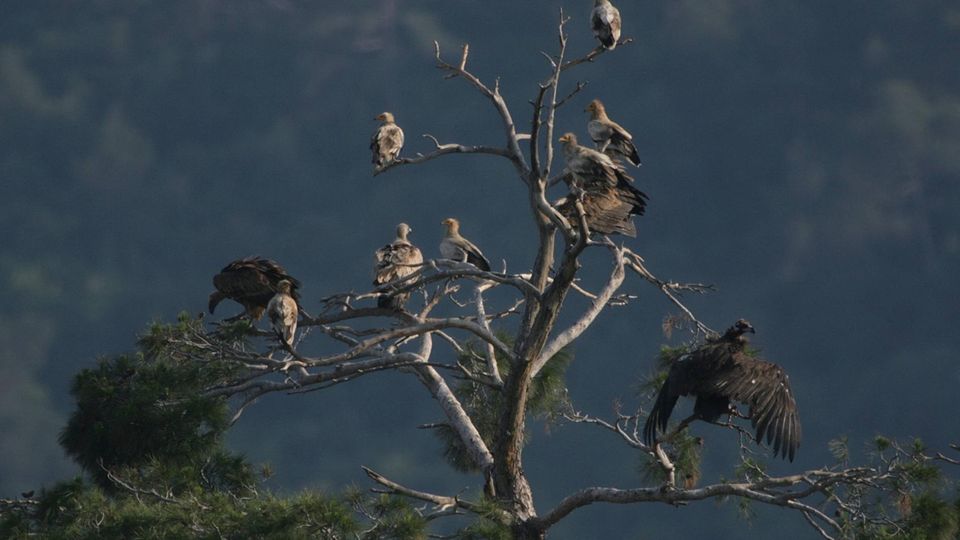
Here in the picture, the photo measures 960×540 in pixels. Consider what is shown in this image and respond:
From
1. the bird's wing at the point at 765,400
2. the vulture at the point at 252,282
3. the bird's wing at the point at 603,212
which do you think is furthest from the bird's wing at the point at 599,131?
the bird's wing at the point at 765,400

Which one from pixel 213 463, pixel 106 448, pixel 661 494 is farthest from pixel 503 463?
pixel 106 448

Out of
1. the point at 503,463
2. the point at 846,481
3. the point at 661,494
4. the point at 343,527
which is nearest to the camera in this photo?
the point at 343,527

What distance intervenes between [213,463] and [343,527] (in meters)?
2.08

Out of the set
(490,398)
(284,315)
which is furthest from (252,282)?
(490,398)

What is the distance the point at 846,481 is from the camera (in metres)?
7.80

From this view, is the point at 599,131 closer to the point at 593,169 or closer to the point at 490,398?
the point at 593,169

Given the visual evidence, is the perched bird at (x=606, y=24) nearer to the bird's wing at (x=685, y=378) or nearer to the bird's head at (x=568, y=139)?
the bird's head at (x=568, y=139)

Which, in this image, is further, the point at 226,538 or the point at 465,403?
the point at 465,403

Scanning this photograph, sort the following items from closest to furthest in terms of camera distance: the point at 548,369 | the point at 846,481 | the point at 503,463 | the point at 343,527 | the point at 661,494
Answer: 1. the point at 343,527
2. the point at 846,481
3. the point at 661,494
4. the point at 503,463
5. the point at 548,369

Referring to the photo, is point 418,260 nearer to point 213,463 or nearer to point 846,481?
point 213,463

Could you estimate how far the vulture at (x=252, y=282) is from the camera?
10195 millimetres

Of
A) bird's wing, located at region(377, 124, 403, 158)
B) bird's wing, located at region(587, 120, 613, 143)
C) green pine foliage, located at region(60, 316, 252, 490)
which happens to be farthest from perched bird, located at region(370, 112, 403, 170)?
green pine foliage, located at region(60, 316, 252, 490)

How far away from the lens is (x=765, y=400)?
8555mm

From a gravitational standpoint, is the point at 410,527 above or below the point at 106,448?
below
